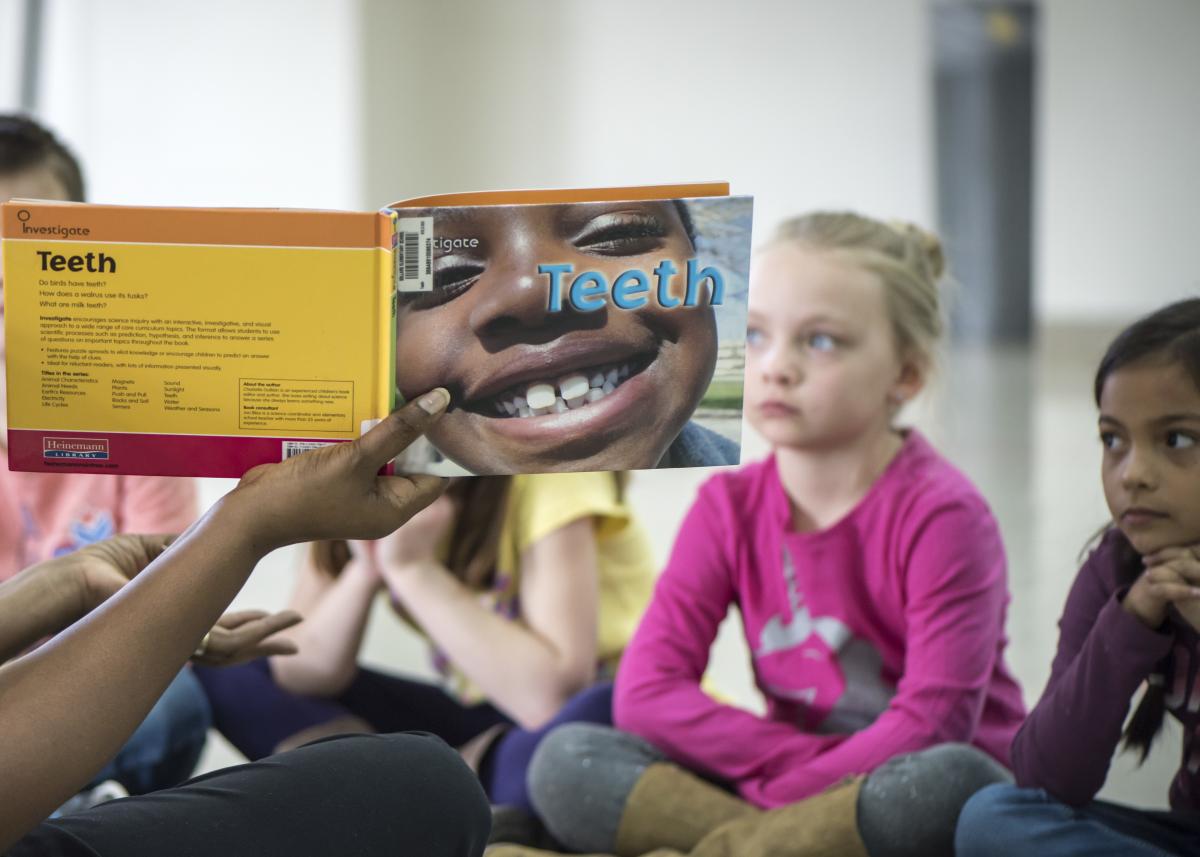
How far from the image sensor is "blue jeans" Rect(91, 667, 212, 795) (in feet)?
4.49

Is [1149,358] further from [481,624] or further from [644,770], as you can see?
[481,624]

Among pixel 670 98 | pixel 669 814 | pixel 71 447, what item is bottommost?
pixel 669 814

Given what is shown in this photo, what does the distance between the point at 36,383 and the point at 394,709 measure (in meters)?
0.75

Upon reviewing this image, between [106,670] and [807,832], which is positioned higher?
[106,670]

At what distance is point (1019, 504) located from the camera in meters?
3.06

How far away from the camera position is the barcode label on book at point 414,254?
0.85 m

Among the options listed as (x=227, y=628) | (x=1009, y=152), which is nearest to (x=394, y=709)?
(x=227, y=628)

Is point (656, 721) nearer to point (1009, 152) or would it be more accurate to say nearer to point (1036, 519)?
point (1036, 519)

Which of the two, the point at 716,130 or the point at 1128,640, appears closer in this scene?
the point at 1128,640

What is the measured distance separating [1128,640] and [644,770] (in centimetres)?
47

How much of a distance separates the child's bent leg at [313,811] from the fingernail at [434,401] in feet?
0.76

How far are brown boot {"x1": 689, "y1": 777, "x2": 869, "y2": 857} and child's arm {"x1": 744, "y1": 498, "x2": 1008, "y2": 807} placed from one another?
5 cm

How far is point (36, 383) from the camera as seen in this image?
85cm

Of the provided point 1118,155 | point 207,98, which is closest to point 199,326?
point 207,98
